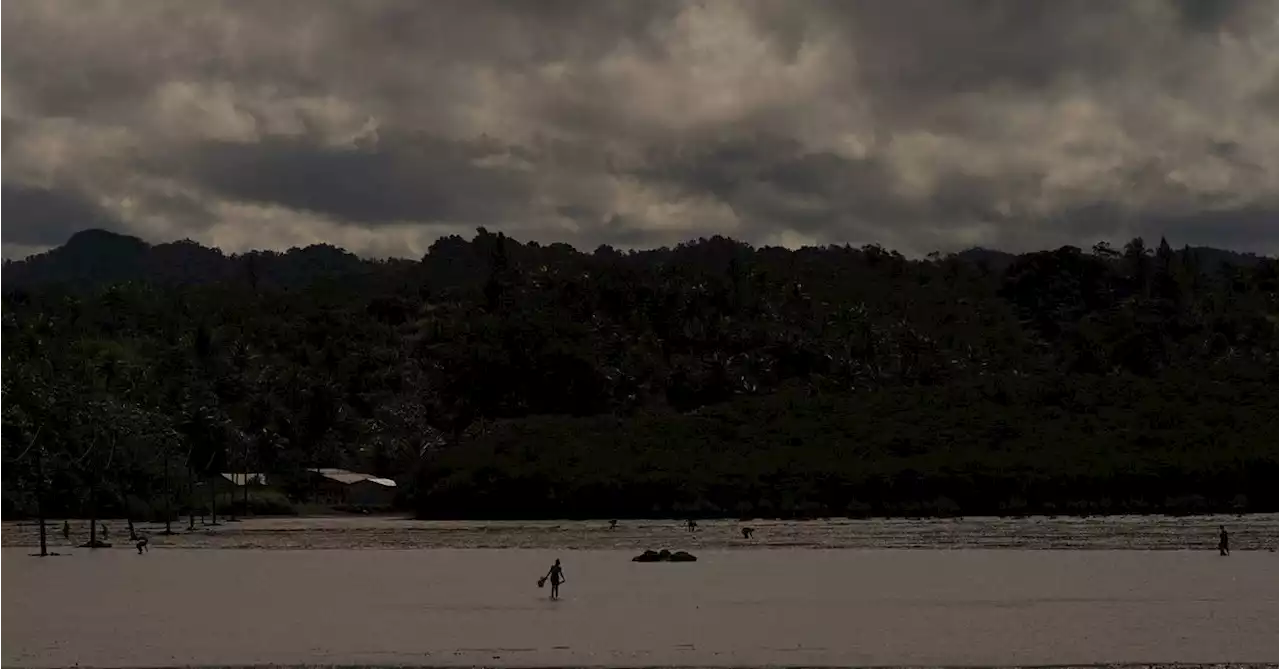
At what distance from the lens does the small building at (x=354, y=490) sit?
12631cm

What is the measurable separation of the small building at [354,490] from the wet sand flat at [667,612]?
70.4 metres

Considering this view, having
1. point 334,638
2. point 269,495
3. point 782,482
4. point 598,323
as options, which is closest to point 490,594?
point 334,638

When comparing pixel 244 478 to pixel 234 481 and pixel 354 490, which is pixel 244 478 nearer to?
pixel 234 481

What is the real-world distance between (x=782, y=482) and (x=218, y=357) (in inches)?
2777

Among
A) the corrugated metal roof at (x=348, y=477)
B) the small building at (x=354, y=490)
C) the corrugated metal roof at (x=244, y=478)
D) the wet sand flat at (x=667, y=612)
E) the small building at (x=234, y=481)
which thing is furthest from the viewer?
the corrugated metal roof at (x=348, y=477)

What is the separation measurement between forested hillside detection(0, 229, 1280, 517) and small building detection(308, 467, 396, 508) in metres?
2.65

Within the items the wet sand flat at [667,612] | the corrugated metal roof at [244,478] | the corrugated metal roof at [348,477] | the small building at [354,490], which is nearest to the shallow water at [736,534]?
the wet sand flat at [667,612]

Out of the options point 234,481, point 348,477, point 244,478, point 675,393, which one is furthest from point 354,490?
point 675,393

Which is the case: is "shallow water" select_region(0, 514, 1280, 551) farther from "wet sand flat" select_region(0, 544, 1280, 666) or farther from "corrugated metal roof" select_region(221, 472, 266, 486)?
"corrugated metal roof" select_region(221, 472, 266, 486)

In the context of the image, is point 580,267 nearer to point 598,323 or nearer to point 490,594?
point 598,323

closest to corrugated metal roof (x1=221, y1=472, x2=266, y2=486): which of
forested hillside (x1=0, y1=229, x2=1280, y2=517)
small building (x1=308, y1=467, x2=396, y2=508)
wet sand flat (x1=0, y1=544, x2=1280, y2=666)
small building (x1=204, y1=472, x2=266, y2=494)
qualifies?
small building (x1=204, y1=472, x2=266, y2=494)

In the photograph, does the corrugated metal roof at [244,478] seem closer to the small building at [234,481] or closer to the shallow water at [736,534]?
the small building at [234,481]

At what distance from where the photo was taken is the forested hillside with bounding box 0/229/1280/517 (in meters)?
99.4

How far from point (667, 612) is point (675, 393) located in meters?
119
